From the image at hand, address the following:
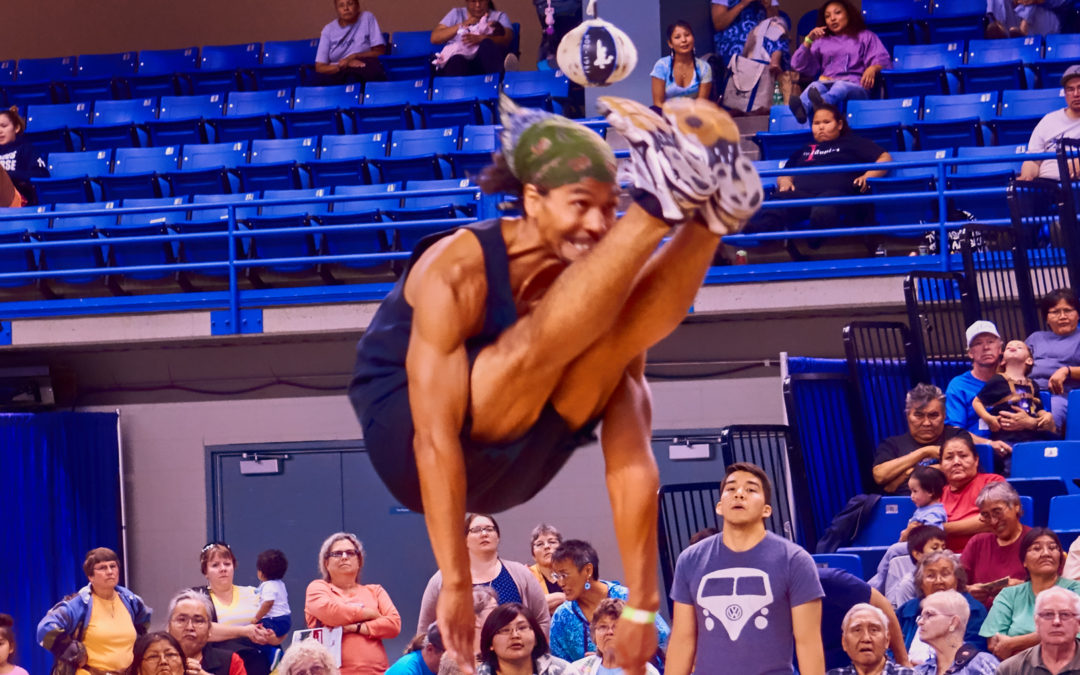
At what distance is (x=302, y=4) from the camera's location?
12539 mm

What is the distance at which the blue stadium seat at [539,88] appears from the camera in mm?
9222

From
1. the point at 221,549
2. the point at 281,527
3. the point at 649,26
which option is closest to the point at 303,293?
the point at 281,527

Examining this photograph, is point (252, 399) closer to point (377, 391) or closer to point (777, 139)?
point (777, 139)

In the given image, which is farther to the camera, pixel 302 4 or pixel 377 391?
pixel 302 4

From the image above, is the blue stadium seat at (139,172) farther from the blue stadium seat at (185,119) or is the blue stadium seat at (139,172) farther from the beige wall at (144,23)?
the beige wall at (144,23)

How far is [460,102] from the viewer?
9609 mm

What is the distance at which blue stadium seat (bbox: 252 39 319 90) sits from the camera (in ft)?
36.3

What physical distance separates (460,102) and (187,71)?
2.78 m

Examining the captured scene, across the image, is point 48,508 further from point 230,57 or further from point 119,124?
point 230,57

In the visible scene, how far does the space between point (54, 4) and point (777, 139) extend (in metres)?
7.28

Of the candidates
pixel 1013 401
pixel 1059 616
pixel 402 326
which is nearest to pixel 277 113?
pixel 1013 401

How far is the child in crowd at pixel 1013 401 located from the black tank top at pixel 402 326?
161 inches

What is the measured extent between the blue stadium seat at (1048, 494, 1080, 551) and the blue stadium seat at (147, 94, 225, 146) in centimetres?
671

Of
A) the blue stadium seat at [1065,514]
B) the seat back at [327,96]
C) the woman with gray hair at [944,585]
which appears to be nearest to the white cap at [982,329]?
the blue stadium seat at [1065,514]
